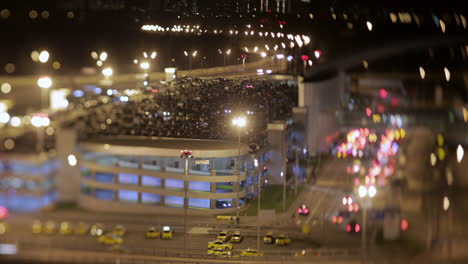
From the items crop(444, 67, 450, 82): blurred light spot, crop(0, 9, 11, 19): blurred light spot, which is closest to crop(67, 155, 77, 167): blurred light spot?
crop(0, 9, 11, 19): blurred light spot

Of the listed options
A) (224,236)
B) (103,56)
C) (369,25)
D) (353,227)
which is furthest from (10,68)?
(369,25)

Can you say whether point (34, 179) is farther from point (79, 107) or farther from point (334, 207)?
point (334, 207)

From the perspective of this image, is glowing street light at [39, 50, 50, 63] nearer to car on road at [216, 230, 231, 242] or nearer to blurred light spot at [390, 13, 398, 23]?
car on road at [216, 230, 231, 242]

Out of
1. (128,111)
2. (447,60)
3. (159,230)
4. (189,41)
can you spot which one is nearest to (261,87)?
(189,41)

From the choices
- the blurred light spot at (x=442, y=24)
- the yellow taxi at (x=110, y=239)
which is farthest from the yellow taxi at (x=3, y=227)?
the blurred light spot at (x=442, y=24)

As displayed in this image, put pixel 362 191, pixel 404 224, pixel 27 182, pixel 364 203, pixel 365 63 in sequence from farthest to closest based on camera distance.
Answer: pixel 365 63, pixel 362 191, pixel 364 203, pixel 404 224, pixel 27 182

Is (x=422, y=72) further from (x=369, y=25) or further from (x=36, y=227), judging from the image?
(x=36, y=227)

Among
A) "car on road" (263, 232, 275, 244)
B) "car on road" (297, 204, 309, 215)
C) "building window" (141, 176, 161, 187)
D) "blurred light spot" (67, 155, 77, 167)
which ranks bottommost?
"car on road" (263, 232, 275, 244)
